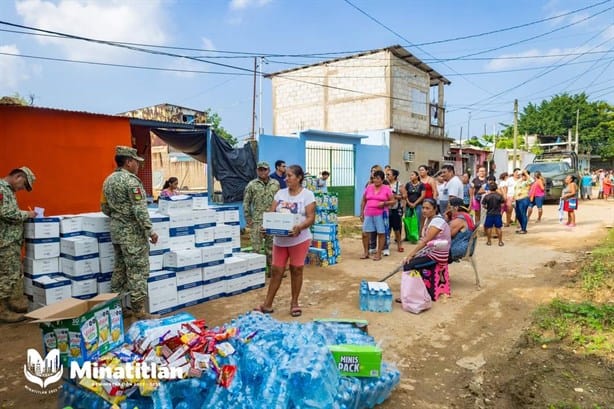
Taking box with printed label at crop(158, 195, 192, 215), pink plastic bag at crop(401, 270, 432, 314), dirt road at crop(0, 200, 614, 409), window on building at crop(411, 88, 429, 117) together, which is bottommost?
Result: dirt road at crop(0, 200, 614, 409)

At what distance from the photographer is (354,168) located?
50.0 feet

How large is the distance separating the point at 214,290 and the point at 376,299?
211 cm

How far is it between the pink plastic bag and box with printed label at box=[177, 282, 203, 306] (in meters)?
2.53

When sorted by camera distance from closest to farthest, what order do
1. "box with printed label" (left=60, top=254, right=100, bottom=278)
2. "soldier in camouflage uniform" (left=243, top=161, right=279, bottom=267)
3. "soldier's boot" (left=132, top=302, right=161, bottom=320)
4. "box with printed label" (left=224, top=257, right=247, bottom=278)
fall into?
"soldier's boot" (left=132, top=302, right=161, bottom=320) → "box with printed label" (left=60, top=254, right=100, bottom=278) → "box with printed label" (left=224, top=257, right=247, bottom=278) → "soldier in camouflage uniform" (left=243, top=161, right=279, bottom=267)

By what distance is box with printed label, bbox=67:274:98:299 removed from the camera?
15.2 feet

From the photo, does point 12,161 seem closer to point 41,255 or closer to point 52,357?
point 41,255

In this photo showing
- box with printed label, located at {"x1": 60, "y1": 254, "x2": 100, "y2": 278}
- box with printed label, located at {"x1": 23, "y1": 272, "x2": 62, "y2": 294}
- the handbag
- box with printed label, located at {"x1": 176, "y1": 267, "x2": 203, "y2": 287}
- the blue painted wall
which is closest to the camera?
box with printed label, located at {"x1": 60, "y1": 254, "x2": 100, "y2": 278}

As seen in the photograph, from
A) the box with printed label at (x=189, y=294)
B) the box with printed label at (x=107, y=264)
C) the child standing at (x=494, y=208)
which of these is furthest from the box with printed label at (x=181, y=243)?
the child standing at (x=494, y=208)

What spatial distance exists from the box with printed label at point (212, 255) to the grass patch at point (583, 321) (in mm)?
3703

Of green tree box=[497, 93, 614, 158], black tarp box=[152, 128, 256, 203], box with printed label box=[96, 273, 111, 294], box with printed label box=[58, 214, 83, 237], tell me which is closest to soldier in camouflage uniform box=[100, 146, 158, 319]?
box with printed label box=[96, 273, 111, 294]

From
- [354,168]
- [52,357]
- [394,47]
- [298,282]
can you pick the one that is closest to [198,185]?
[354,168]

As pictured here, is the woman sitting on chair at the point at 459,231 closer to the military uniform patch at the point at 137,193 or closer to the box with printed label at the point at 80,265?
the military uniform patch at the point at 137,193

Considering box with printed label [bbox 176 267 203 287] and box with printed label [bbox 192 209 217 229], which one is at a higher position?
box with printed label [bbox 192 209 217 229]

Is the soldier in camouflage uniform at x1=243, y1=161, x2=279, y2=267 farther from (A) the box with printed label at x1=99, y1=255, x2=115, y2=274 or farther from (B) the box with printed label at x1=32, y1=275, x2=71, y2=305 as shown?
(B) the box with printed label at x1=32, y1=275, x2=71, y2=305
